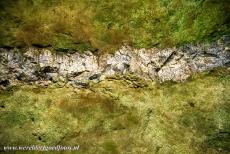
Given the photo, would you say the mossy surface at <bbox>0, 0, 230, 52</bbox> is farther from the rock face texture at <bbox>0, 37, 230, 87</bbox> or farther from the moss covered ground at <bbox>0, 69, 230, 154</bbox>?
the moss covered ground at <bbox>0, 69, 230, 154</bbox>

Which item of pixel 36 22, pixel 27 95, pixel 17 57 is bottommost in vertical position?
pixel 27 95

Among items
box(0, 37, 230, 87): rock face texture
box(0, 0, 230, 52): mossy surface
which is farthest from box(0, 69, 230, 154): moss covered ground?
box(0, 0, 230, 52): mossy surface

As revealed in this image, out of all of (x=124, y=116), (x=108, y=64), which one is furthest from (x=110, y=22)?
(x=124, y=116)

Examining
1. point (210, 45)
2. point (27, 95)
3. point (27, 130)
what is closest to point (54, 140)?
point (27, 130)

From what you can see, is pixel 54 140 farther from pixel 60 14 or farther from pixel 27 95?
pixel 60 14

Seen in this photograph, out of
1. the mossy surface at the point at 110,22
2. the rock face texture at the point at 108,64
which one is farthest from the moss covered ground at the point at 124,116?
the mossy surface at the point at 110,22

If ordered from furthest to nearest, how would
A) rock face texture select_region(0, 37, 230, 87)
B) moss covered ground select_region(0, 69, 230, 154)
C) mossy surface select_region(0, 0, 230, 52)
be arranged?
mossy surface select_region(0, 0, 230, 52) < rock face texture select_region(0, 37, 230, 87) < moss covered ground select_region(0, 69, 230, 154)
